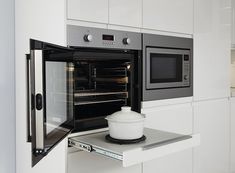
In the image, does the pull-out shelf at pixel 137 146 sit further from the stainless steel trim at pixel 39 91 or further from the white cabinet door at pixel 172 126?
the stainless steel trim at pixel 39 91

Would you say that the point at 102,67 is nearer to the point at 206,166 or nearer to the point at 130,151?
the point at 130,151

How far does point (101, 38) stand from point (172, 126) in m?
0.85

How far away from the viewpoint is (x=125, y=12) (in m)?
1.81

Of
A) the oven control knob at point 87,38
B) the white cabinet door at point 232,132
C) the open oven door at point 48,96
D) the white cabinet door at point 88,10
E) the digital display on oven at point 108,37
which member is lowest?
the white cabinet door at point 232,132

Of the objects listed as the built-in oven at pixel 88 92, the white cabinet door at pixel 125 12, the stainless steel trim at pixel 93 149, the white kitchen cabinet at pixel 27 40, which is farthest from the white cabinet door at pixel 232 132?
the white kitchen cabinet at pixel 27 40

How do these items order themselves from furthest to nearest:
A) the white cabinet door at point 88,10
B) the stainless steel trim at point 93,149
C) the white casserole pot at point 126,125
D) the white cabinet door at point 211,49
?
the white cabinet door at point 211,49, the white cabinet door at point 88,10, the white casserole pot at point 126,125, the stainless steel trim at point 93,149

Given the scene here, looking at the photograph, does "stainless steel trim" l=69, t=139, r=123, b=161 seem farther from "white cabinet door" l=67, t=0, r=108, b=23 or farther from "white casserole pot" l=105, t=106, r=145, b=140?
"white cabinet door" l=67, t=0, r=108, b=23

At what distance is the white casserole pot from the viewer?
4.70 ft

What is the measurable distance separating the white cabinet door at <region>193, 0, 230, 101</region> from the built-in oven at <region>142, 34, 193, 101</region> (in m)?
→ 0.11

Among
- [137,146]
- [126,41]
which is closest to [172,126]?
[126,41]

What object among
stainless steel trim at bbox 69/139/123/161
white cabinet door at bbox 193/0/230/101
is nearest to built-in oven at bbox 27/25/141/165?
stainless steel trim at bbox 69/139/123/161

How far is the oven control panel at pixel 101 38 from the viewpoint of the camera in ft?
5.13

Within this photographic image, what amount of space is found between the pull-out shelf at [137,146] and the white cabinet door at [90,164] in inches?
4.1

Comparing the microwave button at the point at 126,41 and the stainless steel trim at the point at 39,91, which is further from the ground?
the microwave button at the point at 126,41
